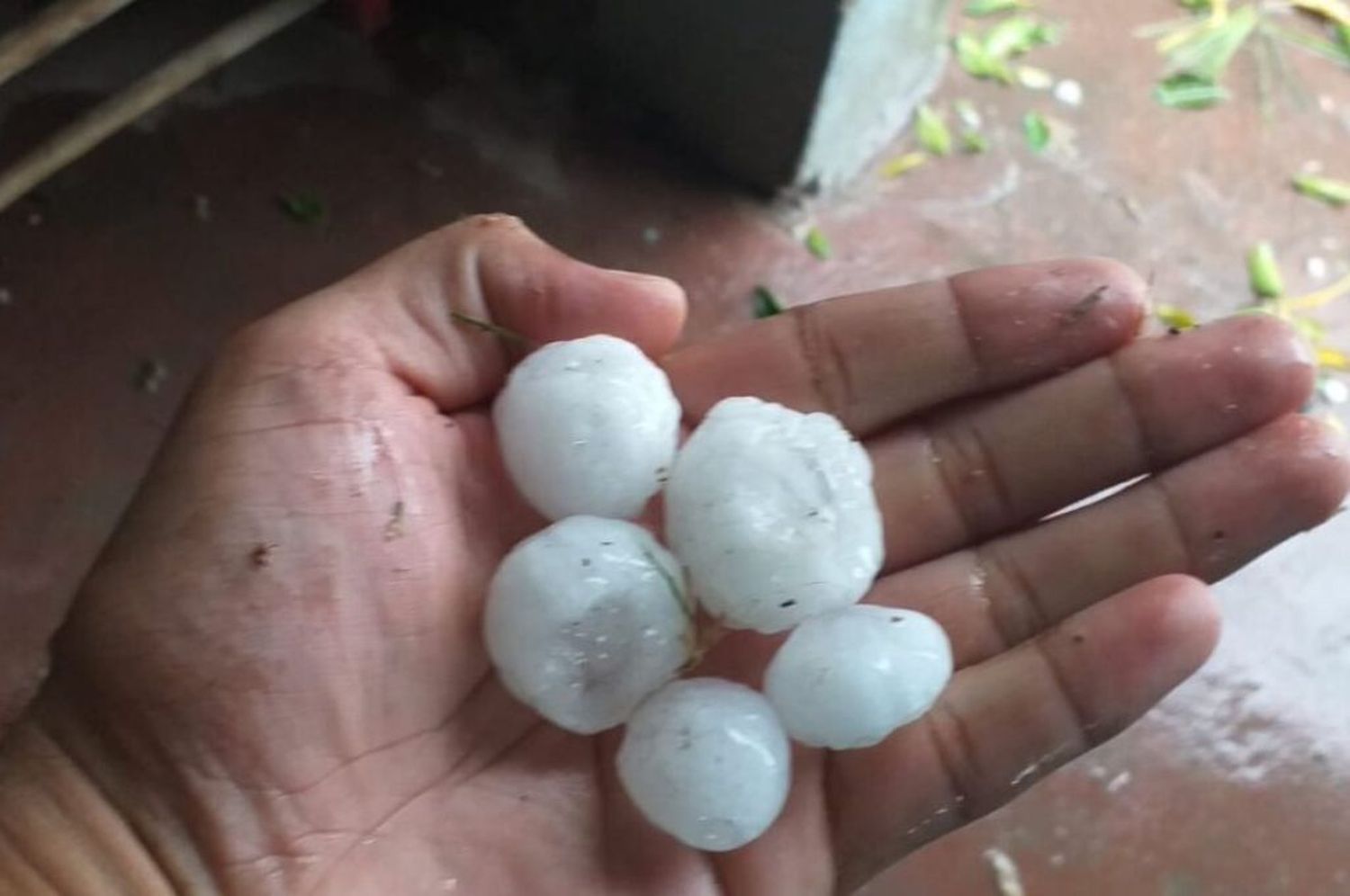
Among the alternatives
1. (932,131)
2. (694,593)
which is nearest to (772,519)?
(694,593)

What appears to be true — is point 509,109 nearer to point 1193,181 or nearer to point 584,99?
point 584,99

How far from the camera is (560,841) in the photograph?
33.9 inches

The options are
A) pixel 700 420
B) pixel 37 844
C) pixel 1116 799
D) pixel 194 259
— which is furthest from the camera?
pixel 194 259

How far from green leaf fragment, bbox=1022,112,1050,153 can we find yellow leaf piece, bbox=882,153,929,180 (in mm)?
130

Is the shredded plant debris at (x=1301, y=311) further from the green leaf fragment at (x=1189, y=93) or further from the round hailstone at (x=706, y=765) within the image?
the round hailstone at (x=706, y=765)

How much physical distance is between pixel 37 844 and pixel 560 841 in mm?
280

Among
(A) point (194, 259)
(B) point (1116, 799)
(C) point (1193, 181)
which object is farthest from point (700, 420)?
(C) point (1193, 181)

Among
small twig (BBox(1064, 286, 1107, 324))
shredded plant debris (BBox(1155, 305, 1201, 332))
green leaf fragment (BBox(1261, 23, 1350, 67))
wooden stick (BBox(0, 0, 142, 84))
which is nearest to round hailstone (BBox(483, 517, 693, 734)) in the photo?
small twig (BBox(1064, 286, 1107, 324))

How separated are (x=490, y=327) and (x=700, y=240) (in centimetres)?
70

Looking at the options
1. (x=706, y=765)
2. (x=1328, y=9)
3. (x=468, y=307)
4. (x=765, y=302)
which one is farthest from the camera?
(x=1328, y=9)

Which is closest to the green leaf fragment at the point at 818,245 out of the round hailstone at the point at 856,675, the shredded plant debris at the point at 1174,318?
the shredded plant debris at the point at 1174,318

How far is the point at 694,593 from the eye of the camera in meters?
0.89

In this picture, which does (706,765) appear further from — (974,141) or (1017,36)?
(1017,36)

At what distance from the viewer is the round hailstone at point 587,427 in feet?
2.88
